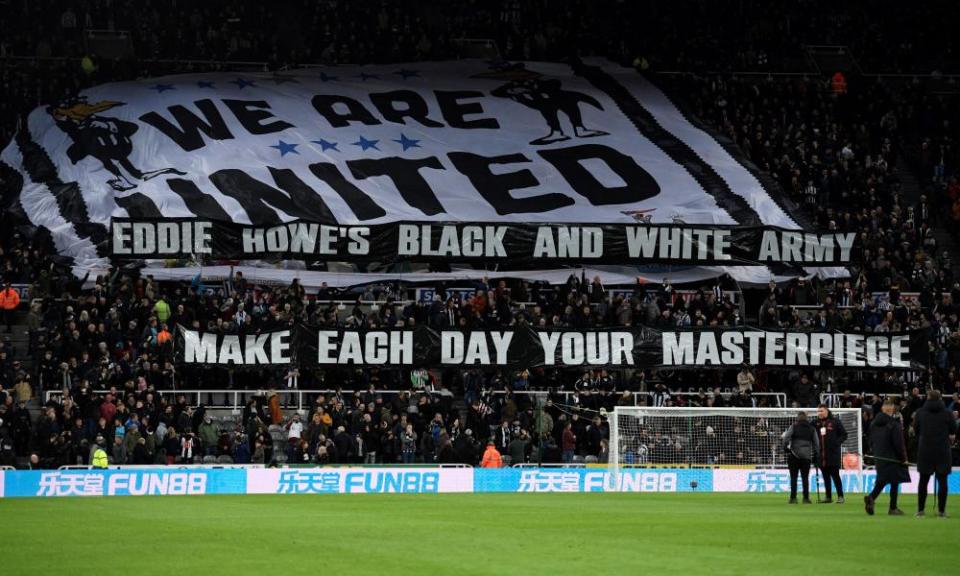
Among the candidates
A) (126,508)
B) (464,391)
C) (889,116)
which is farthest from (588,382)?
(889,116)

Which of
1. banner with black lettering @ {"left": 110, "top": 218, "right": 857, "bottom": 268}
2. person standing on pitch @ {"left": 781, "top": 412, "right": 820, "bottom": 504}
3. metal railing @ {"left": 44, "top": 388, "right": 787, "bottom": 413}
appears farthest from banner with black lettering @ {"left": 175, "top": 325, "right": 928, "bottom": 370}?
person standing on pitch @ {"left": 781, "top": 412, "right": 820, "bottom": 504}

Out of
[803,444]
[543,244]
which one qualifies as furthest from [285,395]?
[803,444]

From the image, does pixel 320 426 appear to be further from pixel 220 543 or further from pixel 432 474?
pixel 220 543

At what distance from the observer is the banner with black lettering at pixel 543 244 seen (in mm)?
41812

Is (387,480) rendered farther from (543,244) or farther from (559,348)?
(543,244)

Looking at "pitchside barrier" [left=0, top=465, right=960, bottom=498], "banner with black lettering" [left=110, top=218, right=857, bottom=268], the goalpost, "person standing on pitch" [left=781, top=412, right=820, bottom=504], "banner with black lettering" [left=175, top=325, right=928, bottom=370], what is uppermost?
"banner with black lettering" [left=110, top=218, right=857, bottom=268]

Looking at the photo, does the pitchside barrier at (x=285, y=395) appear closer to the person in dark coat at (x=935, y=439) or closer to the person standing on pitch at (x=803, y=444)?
the person standing on pitch at (x=803, y=444)

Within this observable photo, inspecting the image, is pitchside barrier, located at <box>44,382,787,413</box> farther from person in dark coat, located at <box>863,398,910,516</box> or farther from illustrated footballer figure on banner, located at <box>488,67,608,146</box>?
person in dark coat, located at <box>863,398,910,516</box>

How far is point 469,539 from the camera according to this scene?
17969mm

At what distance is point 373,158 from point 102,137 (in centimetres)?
828

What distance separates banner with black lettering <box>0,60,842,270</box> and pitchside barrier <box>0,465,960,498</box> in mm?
10139

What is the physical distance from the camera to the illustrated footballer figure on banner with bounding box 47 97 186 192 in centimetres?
4484

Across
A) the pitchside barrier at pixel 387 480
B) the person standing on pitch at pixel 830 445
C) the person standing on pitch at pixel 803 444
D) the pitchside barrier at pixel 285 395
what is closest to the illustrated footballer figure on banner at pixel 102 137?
the pitchside barrier at pixel 285 395

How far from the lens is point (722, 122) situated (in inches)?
2128
